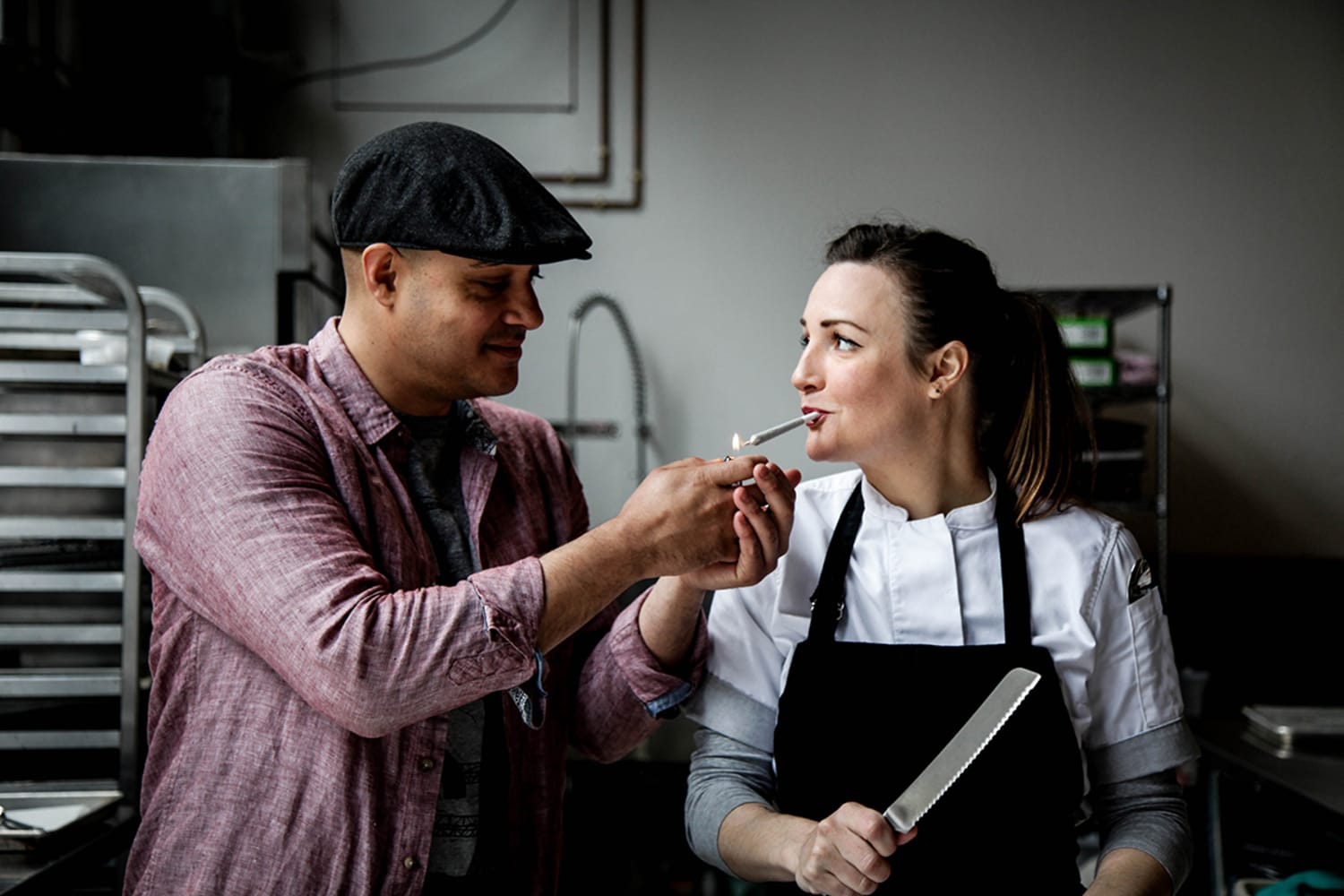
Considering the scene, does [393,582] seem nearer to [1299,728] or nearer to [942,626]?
[942,626]

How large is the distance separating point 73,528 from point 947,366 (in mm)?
1287

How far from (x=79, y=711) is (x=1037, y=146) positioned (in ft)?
10.7

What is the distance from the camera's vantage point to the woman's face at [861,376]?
1.42 metres

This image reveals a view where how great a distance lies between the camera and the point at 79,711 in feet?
6.46

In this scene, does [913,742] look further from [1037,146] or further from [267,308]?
[1037,146]

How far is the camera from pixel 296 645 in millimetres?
1097

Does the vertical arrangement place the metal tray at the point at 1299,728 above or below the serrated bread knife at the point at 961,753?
below

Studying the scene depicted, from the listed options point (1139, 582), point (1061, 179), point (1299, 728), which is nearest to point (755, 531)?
point (1139, 582)

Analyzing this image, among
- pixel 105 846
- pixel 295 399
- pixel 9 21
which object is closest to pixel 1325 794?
pixel 295 399

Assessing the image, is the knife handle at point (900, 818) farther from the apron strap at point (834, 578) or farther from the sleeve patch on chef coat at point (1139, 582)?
the sleeve patch on chef coat at point (1139, 582)

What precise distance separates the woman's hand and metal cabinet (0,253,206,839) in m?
0.99

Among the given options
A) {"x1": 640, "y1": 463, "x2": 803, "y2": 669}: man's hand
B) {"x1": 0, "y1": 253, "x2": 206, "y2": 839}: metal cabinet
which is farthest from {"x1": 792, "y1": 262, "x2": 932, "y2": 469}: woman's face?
{"x1": 0, "y1": 253, "x2": 206, "y2": 839}: metal cabinet

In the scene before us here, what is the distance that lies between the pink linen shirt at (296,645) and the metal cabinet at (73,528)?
477 mm

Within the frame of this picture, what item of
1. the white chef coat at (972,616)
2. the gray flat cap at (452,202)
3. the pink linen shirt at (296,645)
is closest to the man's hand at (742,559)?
the white chef coat at (972,616)
